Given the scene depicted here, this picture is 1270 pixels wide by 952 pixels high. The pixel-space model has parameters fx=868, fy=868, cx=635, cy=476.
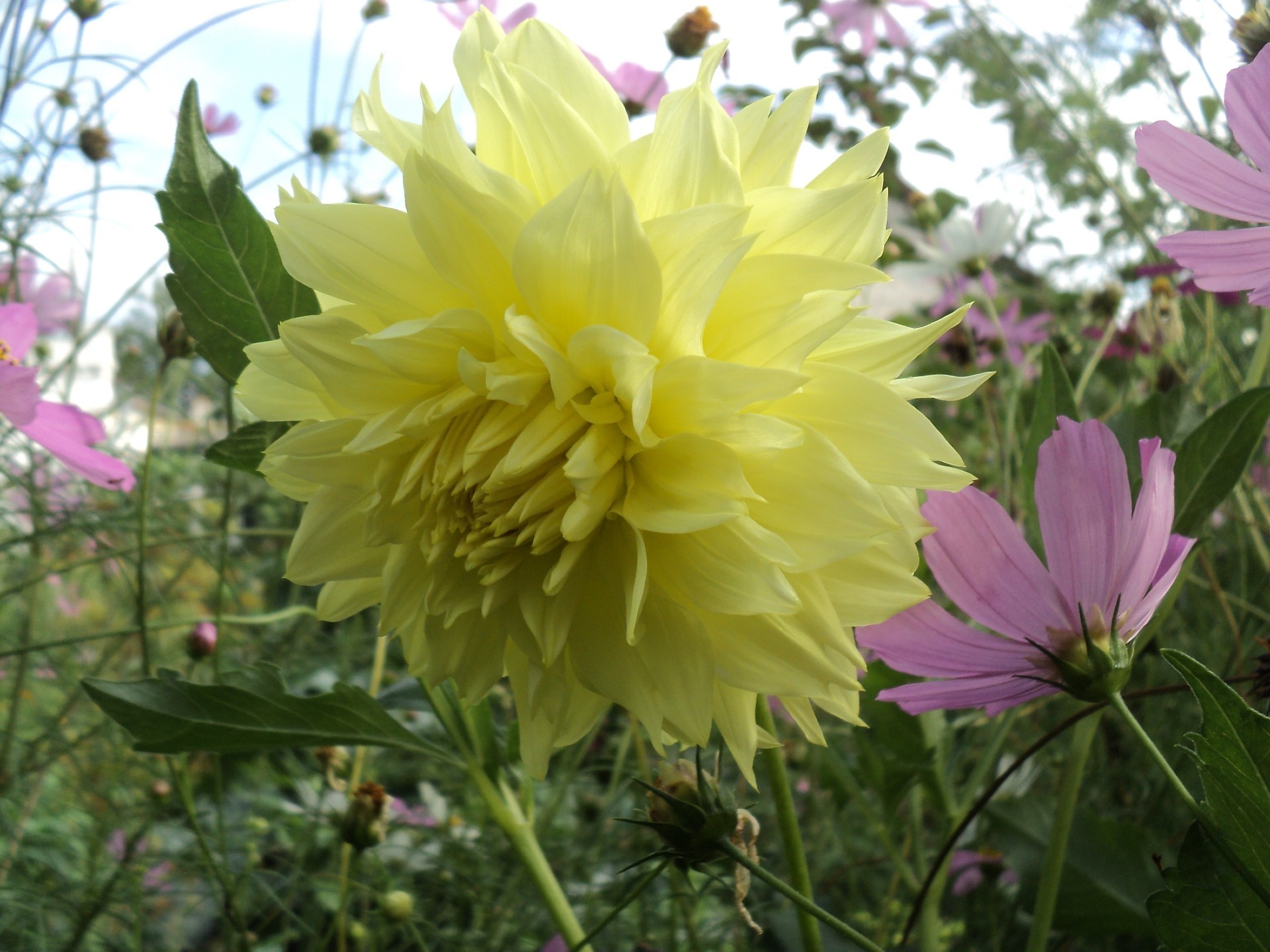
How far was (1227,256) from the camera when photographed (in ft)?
1.20

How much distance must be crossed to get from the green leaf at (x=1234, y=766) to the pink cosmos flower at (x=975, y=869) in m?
0.39

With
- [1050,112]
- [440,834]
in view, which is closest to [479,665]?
[440,834]

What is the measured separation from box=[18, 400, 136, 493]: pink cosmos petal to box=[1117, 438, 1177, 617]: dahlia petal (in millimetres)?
587

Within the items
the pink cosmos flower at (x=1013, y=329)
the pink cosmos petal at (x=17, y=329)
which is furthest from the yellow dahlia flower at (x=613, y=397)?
the pink cosmos flower at (x=1013, y=329)

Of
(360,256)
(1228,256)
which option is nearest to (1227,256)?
(1228,256)

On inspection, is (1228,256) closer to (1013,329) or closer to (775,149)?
(775,149)

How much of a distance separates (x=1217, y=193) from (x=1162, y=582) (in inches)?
6.8

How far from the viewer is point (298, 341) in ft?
1.06

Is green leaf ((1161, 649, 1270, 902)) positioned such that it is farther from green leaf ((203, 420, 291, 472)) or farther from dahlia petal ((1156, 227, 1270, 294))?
green leaf ((203, 420, 291, 472))

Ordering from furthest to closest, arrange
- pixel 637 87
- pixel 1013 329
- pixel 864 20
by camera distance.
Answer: pixel 864 20, pixel 1013 329, pixel 637 87

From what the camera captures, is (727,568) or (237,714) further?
(237,714)

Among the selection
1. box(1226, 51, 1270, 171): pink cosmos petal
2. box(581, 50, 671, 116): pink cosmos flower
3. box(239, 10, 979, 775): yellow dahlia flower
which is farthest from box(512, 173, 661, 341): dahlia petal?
box(581, 50, 671, 116): pink cosmos flower

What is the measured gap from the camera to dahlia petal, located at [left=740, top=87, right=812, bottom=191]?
335mm

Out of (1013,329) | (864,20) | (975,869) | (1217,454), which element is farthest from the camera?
(864,20)
